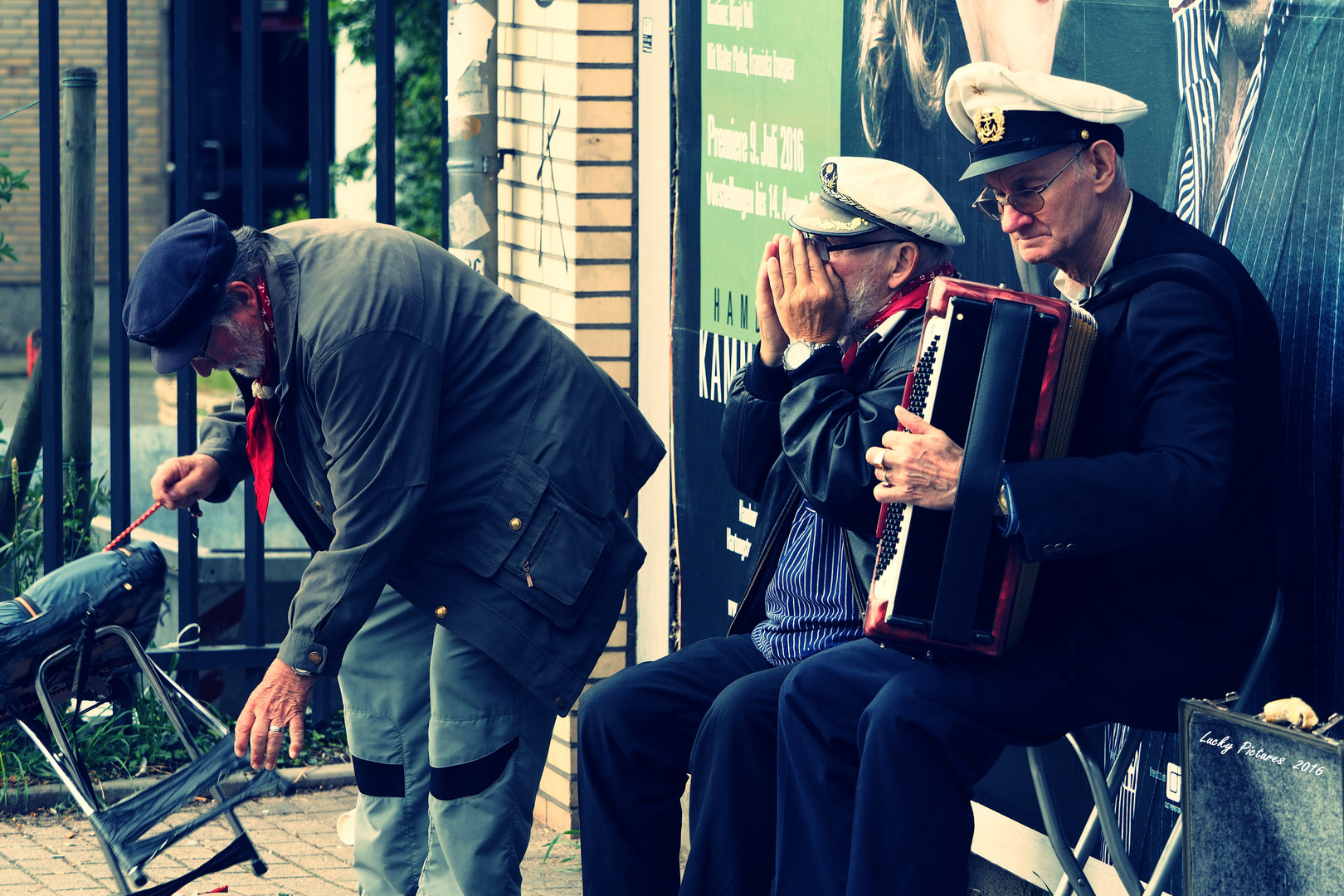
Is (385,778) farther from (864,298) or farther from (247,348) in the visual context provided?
(864,298)

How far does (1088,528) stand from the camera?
256cm

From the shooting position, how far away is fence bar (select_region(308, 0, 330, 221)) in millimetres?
4934

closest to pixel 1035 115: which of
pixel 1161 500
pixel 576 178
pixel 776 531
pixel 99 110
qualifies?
pixel 1161 500

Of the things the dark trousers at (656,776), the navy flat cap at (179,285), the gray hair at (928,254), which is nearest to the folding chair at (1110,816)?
the dark trousers at (656,776)

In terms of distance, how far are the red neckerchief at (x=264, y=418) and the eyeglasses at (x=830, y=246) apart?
3.46ft

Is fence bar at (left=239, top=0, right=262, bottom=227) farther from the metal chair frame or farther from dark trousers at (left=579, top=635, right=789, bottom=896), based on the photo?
dark trousers at (left=579, top=635, right=789, bottom=896)

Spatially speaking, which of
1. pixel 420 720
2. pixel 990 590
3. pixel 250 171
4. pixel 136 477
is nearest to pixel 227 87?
pixel 136 477

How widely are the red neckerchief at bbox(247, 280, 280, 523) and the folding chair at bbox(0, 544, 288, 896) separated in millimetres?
516

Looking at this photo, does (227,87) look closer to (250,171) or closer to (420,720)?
(250,171)

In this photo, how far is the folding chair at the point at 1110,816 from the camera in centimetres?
267

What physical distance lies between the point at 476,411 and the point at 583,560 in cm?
37

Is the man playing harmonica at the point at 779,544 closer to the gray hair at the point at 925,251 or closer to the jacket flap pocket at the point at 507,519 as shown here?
the gray hair at the point at 925,251

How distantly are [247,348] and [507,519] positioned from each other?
2.00 ft

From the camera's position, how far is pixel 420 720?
3.67 metres
